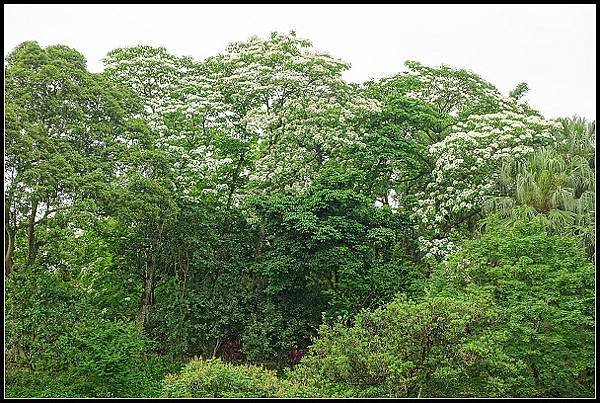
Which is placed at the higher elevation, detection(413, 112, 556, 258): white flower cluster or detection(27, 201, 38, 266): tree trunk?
detection(413, 112, 556, 258): white flower cluster

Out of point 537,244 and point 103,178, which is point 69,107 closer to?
point 103,178

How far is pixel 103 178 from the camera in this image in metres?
12.1

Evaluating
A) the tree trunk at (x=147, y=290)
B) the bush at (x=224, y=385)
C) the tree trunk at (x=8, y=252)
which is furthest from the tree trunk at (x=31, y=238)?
the bush at (x=224, y=385)

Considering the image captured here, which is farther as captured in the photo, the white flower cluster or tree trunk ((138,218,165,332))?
tree trunk ((138,218,165,332))

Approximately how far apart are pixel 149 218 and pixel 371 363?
692 cm

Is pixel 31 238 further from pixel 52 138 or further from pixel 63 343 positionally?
pixel 63 343

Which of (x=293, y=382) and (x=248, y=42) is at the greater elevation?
(x=248, y=42)

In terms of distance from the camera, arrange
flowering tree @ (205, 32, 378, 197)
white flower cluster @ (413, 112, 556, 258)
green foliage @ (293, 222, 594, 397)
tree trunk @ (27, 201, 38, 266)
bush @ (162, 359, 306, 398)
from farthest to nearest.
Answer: flowering tree @ (205, 32, 378, 197) < white flower cluster @ (413, 112, 556, 258) < tree trunk @ (27, 201, 38, 266) < bush @ (162, 359, 306, 398) < green foliage @ (293, 222, 594, 397)

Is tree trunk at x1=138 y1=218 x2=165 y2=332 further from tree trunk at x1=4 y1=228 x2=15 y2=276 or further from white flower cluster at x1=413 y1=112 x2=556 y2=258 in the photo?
white flower cluster at x1=413 y1=112 x2=556 y2=258

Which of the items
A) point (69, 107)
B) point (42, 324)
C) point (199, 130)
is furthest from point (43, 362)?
point (199, 130)

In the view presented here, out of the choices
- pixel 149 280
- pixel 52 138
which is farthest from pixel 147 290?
pixel 52 138

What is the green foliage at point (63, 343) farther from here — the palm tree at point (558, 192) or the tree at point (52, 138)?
the palm tree at point (558, 192)

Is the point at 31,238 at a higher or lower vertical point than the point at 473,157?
lower

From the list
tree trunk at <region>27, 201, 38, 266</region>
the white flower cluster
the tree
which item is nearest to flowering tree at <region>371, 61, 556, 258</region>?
the white flower cluster
